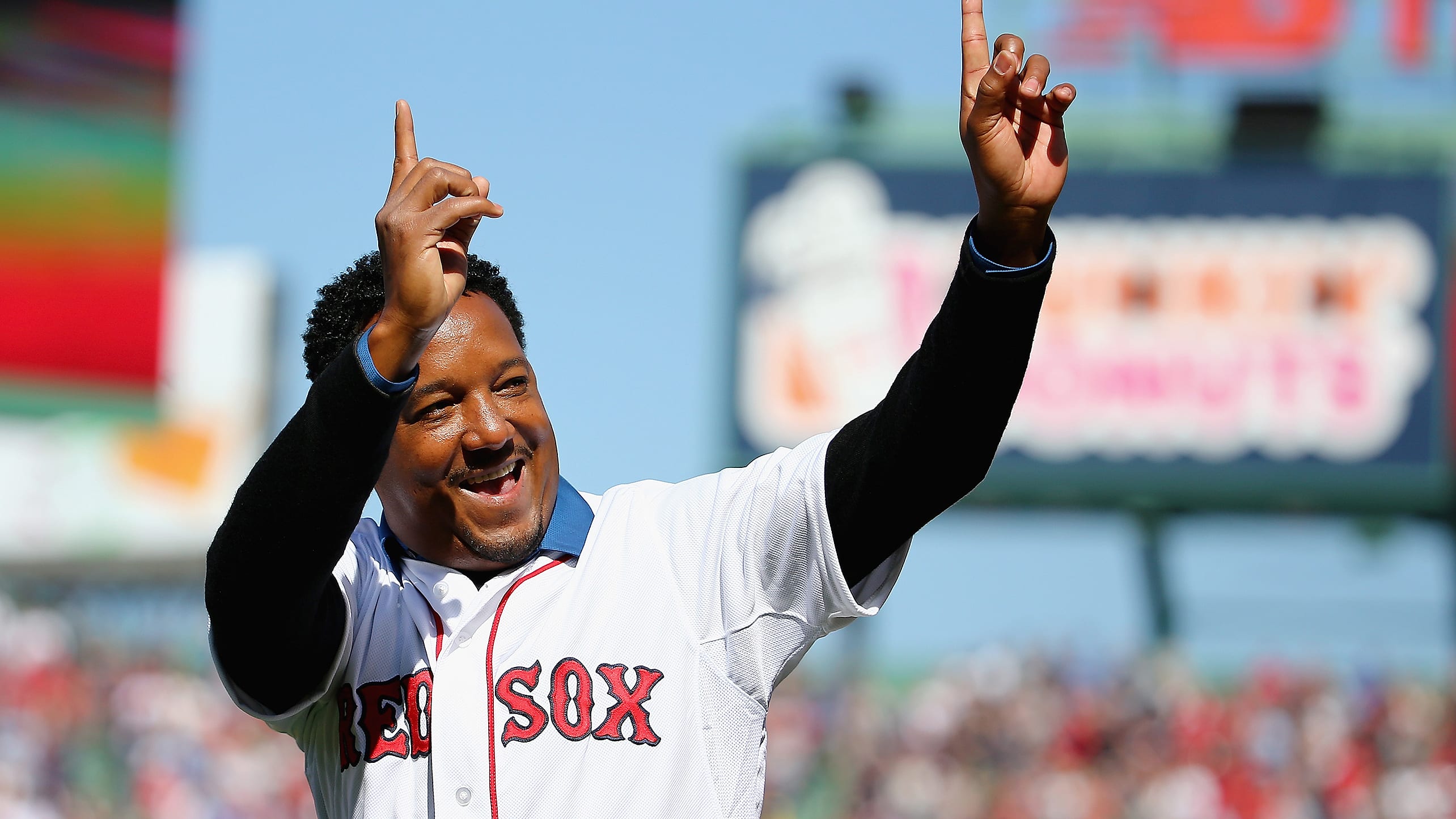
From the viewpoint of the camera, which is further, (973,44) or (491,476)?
(491,476)

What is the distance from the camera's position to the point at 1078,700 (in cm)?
1351

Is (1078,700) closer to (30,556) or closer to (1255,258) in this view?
(1255,258)

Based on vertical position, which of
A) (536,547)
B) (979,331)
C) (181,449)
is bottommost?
(181,449)

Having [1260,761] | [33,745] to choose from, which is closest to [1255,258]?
[1260,761]

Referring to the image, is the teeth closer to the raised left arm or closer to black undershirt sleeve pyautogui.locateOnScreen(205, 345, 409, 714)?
black undershirt sleeve pyautogui.locateOnScreen(205, 345, 409, 714)

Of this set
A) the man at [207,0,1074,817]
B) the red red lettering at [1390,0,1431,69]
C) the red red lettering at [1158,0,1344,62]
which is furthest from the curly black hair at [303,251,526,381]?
the red red lettering at [1390,0,1431,69]

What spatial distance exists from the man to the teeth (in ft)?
0.04

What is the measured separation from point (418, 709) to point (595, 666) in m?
0.23

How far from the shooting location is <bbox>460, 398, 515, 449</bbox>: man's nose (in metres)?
2.19

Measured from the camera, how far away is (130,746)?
1606cm

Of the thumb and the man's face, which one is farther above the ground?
the thumb

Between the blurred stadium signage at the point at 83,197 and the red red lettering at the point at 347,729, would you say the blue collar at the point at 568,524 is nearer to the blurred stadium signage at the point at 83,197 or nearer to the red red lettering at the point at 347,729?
the red red lettering at the point at 347,729

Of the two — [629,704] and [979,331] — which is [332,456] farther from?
[979,331]

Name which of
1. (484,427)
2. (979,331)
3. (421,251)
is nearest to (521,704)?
(484,427)
